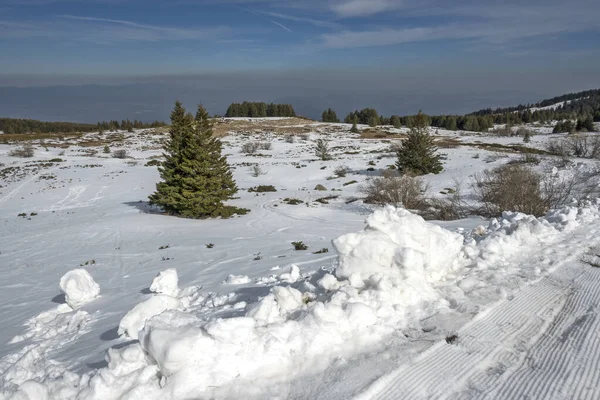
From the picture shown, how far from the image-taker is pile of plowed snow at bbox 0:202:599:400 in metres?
3.43

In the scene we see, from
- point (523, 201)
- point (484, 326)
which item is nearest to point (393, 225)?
point (484, 326)

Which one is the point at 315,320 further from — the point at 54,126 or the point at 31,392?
the point at 54,126

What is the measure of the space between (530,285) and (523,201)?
32.2ft

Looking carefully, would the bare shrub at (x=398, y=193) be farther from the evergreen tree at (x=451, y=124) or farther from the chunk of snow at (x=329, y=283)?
the evergreen tree at (x=451, y=124)

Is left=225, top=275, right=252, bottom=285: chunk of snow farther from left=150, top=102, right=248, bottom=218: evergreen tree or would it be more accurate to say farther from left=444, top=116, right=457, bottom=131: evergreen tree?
left=444, top=116, right=457, bottom=131: evergreen tree

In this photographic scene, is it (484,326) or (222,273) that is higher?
(484,326)

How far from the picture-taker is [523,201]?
538 inches

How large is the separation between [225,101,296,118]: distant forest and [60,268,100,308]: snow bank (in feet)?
350

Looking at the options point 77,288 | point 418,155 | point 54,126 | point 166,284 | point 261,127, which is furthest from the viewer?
Result: point 54,126

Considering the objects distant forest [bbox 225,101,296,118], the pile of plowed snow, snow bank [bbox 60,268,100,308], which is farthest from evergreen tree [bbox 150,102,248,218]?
distant forest [bbox 225,101,296,118]

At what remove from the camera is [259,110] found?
369 feet

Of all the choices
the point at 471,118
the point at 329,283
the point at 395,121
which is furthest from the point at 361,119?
the point at 329,283

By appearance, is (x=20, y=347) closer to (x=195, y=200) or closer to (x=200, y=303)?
(x=200, y=303)

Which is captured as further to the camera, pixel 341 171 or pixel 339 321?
pixel 341 171
